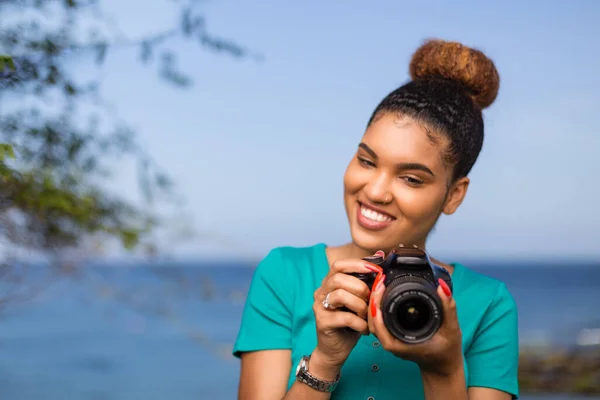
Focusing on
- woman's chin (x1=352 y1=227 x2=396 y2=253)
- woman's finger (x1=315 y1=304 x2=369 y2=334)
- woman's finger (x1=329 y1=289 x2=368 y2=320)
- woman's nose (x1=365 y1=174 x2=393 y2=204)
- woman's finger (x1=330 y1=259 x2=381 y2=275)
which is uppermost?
woman's nose (x1=365 y1=174 x2=393 y2=204)

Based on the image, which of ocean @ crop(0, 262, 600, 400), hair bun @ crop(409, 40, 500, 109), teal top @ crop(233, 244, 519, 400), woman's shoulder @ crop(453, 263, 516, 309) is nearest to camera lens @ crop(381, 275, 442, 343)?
teal top @ crop(233, 244, 519, 400)

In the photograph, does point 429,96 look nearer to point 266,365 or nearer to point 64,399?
point 266,365

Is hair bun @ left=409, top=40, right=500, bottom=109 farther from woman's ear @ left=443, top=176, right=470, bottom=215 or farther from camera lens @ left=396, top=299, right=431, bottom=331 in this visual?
camera lens @ left=396, top=299, right=431, bottom=331

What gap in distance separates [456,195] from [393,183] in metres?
0.29

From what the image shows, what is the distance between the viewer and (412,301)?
5.26ft

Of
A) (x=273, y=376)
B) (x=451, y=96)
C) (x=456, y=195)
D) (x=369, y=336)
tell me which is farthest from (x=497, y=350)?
(x=451, y=96)

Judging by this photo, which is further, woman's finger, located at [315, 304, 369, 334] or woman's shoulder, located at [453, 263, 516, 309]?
woman's shoulder, located at [453, 263, 516, 309]

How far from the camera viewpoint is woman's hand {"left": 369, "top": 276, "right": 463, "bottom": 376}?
1.62 m

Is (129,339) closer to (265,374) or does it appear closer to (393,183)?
(265,374)

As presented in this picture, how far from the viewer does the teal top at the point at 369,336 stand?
1938 millimetres

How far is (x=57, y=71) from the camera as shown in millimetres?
2553

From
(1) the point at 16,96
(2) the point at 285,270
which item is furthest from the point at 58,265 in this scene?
(2) the point at 285,270

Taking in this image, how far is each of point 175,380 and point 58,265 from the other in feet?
43.8

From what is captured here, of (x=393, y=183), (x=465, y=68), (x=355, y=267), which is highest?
(x=465, y=68)
